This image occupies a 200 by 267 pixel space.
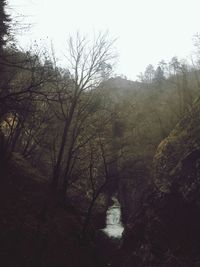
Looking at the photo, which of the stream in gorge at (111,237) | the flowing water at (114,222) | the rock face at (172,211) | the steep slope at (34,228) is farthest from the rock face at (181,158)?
the flowing water at (114,222)

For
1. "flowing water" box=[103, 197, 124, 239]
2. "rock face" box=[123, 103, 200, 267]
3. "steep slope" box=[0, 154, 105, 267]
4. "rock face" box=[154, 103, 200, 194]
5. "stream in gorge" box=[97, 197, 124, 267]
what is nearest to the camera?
"steep slope" box=[0, 154, 105, 267]

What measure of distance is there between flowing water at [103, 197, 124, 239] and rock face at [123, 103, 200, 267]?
5.09m

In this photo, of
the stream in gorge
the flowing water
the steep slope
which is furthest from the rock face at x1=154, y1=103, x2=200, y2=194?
the flowing water

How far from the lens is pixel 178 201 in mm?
18406

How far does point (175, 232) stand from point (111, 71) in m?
11.0

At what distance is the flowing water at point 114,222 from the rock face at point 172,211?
5.09 meters

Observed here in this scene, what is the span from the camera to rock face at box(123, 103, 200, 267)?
16578mm

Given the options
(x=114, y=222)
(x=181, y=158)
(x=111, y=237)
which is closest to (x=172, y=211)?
(x=181, y=158)

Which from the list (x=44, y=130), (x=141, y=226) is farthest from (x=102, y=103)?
(x=141, y=226)

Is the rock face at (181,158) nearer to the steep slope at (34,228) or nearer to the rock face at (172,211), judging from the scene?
the rock face at (172,211)

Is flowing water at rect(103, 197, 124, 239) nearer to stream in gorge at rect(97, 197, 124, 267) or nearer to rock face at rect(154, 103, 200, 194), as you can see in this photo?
stream in gorge at rect(97, 197, 124, 267)

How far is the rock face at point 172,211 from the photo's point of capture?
16.6 meters

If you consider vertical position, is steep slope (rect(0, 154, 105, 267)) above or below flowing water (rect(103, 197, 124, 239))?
below

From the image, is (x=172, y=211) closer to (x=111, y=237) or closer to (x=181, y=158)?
(x=181, y=158)
